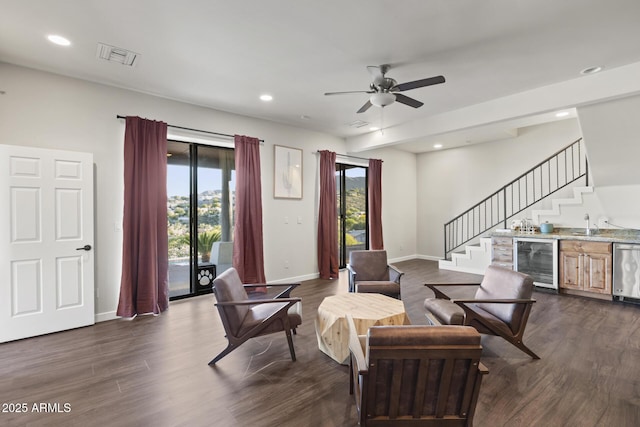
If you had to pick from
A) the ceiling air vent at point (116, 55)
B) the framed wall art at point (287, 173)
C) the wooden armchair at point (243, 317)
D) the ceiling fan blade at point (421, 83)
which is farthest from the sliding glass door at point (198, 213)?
the ceiling fan blade at point (421, 83)

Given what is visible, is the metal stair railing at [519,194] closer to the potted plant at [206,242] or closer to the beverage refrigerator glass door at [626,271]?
the beverage refrigerator glass door at [626,271]

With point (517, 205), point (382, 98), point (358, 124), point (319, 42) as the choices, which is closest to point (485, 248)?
point (517, 205)

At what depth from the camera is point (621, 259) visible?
4.59 m

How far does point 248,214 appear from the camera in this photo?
17.2 feet

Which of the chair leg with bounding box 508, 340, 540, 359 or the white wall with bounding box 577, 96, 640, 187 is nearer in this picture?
the chair leg with bounding box 508, 340, 540, 359

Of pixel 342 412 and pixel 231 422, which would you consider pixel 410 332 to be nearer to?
pixel 342 412

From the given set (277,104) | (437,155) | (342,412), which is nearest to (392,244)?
(437,155)

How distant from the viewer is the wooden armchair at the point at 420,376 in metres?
1.58

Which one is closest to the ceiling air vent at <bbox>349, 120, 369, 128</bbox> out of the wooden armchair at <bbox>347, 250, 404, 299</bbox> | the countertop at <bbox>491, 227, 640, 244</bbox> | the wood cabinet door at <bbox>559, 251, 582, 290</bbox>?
the wooden armchair at <bbox>347, 250, 404, 299</bbox>

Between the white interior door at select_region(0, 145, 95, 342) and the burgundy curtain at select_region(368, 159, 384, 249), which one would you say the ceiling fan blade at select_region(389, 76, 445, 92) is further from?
the burgundy curtain at select_region(368, 159, 384, 249)

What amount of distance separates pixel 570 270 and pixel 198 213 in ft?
20.8

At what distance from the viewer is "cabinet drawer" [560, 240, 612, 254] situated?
4.68 metres

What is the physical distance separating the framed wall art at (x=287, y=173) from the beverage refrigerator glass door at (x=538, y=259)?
434 centimetres

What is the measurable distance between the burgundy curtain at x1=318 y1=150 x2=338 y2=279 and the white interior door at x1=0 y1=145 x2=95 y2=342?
389 centimetres
